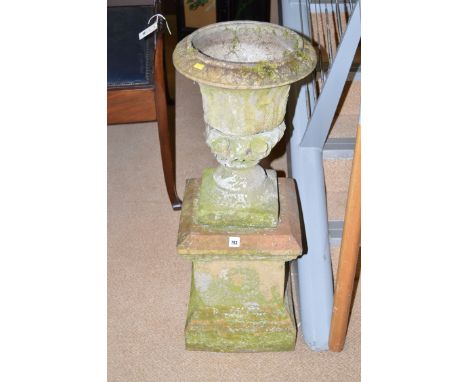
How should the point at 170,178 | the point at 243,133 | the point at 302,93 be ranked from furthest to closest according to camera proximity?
the point at 170,178
the point at 302,93
the point at 243,133

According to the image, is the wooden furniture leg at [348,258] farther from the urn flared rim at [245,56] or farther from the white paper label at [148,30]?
the white paper label at [148,30]

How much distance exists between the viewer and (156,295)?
254 centimetres

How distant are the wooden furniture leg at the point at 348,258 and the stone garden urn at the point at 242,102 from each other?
252 millimetres

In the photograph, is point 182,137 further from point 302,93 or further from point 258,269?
point 258,269

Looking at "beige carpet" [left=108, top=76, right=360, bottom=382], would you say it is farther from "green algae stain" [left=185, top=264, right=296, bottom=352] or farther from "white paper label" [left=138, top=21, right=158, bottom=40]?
"white paper label" [left=138, top=21, right=158, bottom=40]

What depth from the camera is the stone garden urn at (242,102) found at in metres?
1.70

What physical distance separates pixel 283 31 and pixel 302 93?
0.78 metres

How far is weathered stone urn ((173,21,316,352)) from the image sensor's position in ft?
5.72

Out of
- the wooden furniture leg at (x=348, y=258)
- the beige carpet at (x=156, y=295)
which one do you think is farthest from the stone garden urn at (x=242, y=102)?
the beige carpet at (x=156, y=295)

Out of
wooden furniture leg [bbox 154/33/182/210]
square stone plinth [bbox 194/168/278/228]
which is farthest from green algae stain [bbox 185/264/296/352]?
wooden furniture leg [bbox 154/33/182/210]

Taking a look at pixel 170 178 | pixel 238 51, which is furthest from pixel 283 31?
pixel 170 178

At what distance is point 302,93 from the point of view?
2.70m

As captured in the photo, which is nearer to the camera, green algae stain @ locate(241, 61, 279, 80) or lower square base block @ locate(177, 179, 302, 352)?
green algae stain @ locate(241, 61, 279, 80)

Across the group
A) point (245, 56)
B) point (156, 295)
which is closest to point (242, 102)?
point (245, 56)
